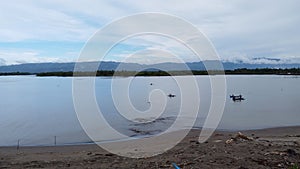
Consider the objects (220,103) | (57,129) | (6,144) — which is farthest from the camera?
(220,103)

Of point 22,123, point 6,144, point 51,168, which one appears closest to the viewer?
point 51,168

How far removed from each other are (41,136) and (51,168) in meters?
7.72

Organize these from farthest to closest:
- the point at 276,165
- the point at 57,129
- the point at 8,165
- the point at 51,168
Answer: the point at 57,129, the point at 8,165, the point at 51,168, the point at 276,165

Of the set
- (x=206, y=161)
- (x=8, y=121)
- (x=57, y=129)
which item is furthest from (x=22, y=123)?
(x=206, y=161)

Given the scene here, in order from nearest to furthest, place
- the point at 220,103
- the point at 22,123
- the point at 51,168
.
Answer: the point at 51,168
the point at 22,123
the point at 220,103

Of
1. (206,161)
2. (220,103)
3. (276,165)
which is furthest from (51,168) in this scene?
(220,103)

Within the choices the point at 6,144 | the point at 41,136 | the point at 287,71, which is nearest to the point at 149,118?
the point at 41,136

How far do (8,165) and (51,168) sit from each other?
1471 millimetres

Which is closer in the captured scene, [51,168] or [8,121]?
[51,168]

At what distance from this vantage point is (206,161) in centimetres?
676

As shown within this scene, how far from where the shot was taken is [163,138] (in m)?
13.4

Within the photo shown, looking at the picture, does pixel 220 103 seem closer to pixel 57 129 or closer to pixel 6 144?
pixel 57 129

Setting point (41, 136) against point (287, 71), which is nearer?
point (41, 136)

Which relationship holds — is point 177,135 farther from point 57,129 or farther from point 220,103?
point 220,103
